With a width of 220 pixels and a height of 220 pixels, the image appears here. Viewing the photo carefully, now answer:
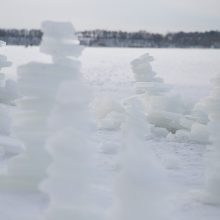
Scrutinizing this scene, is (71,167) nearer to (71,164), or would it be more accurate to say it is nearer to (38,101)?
(71,164)

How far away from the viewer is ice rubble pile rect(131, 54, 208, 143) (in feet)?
37.2

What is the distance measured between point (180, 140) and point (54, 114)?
249 inches

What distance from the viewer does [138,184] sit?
4.62 meters

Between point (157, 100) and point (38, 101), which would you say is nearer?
point (38, 101)

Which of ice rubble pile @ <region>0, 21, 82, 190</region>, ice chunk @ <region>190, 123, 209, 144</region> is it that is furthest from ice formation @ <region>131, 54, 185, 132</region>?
ice rubble pile @ <region>0, 21, 82, 190</region>

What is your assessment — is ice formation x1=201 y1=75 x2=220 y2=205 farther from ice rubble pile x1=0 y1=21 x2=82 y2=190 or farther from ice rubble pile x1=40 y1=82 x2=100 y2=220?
ice rubble pile x1=40 y1=82 x2=100 y2=220

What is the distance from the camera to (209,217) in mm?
6164

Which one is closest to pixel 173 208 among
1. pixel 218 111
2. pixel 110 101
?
pixel 218 111

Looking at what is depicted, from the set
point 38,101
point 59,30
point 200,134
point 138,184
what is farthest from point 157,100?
point 138,184

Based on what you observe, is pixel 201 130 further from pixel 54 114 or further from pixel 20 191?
pixel 54 114

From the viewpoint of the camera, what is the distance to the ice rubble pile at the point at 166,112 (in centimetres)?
1133

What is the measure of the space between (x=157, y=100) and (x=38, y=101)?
681 cm

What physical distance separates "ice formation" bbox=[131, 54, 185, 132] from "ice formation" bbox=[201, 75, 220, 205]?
5546 mm

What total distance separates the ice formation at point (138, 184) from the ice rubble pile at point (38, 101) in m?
1.79
